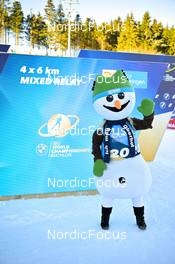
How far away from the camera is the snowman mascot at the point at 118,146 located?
1324mm

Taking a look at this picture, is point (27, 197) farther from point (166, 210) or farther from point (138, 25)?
point (138, 25)

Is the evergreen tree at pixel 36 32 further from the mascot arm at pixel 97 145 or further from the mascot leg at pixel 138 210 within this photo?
the mascot leg at pixel 138 210

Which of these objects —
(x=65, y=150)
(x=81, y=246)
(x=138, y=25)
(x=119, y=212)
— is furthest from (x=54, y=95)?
(x=138, y=25)

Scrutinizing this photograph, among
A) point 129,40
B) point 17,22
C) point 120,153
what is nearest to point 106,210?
point 120,153

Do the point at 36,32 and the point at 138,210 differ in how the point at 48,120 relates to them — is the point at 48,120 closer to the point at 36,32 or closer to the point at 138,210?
the point at 138,210

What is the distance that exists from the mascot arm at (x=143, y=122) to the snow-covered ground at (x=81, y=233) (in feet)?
1.29

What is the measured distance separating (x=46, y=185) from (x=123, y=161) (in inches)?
22.9

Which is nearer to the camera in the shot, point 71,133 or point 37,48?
point 71,133

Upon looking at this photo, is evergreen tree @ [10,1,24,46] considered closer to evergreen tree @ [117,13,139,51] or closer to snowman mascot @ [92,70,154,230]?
evergreen tree @ [117,13,139,51]

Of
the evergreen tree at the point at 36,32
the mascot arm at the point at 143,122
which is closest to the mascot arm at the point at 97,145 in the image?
the mascot arm at the point at 143,122

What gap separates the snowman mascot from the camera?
4.34ft

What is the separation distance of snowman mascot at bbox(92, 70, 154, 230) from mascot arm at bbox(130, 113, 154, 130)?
0.02m

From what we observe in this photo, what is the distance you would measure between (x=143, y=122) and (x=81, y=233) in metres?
0.57

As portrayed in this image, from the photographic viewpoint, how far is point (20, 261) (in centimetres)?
115
